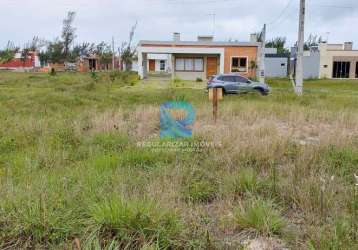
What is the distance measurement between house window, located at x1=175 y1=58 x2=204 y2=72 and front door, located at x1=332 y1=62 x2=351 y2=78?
60.4ft

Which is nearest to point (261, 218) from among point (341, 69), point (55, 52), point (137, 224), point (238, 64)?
point (137, 224)

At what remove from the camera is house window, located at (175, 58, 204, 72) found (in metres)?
36.7

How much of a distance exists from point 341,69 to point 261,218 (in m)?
45.5

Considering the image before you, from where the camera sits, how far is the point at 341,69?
43562 mm

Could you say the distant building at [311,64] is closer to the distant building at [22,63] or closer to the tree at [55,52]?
the tree at [55,52]

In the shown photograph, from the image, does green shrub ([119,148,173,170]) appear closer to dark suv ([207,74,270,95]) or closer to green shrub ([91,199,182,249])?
green shrub ([91,199,182,249])

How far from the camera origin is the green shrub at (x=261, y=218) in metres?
3.17

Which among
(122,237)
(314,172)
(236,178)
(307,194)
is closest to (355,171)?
(314,172)

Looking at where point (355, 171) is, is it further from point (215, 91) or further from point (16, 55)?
point (16, 55)

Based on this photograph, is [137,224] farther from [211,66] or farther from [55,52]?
[55,52]

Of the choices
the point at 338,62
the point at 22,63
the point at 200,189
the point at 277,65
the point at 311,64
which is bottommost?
the point at 200,189

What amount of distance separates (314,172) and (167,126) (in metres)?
3.90

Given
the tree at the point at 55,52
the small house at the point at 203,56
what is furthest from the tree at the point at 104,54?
the small house at the point at 203,56

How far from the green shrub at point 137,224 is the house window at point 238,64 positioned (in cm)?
3368
